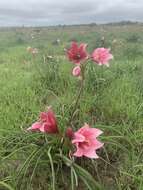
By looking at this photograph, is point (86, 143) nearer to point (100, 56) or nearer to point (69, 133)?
point (69, 133)

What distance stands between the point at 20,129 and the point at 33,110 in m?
0.38

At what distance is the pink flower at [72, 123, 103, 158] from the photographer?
2439 mm

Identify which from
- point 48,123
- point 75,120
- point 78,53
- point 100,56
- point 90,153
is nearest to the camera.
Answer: point 90,153

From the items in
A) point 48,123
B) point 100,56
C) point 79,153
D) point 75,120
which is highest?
point 100,56

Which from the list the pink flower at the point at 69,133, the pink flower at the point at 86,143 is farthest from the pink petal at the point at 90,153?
the pink flower at the point at 69,133

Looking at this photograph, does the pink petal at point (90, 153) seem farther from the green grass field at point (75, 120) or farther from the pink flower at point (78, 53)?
the pink flower at point (78, 53)

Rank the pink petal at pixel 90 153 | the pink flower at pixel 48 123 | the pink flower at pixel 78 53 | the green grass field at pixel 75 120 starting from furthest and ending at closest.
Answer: the green grass field at pixel 75 120 → the pink flower at pixel 78 53 → the pink flower at pixel 48 123 → the pink petal at pixel 90 153

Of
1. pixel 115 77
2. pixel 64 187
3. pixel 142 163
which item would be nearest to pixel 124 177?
pixel 142 163

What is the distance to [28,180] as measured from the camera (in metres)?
2.83

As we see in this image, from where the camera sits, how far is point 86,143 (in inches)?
98.0

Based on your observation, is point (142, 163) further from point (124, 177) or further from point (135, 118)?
point (135, 118)

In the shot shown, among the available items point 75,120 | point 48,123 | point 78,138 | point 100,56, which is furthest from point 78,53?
point 75,120

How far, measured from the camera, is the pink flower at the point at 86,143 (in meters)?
2.44

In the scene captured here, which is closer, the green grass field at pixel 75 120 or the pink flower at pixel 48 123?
the pink flower at pixel 48 123
